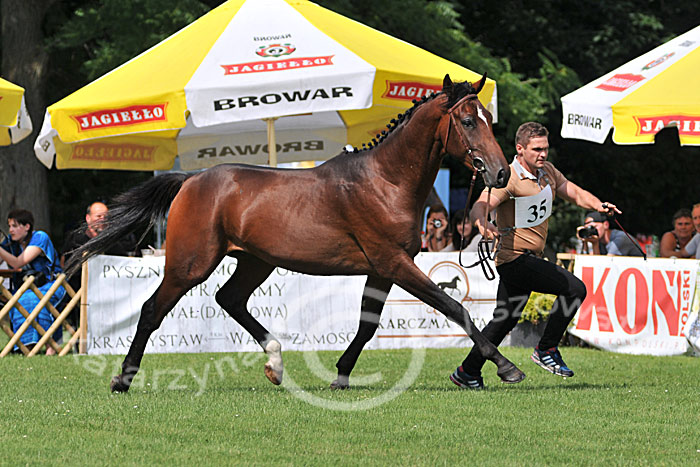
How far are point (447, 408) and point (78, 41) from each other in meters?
15.0

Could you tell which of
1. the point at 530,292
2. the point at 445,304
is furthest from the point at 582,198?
the point at 445,304

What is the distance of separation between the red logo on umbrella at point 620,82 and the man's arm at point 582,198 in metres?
3.16

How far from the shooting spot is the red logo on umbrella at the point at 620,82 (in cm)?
1156

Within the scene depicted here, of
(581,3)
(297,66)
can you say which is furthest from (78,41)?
(581,3)

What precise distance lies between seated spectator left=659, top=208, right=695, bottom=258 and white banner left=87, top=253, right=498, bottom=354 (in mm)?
3021

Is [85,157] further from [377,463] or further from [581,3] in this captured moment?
[581,3]

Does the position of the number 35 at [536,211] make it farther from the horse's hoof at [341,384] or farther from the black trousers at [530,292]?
the horse's hoof at [341,384]

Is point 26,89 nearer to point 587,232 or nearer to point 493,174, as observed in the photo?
point 587,232

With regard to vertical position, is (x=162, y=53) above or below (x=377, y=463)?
above

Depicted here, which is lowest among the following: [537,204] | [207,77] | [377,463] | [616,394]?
[616,394]

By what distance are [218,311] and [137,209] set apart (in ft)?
11.3

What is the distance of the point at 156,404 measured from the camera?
25.1ft

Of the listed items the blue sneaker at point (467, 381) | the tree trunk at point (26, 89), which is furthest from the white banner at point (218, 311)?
the tree trunk at point (26, 89)

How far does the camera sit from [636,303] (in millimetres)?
12219
